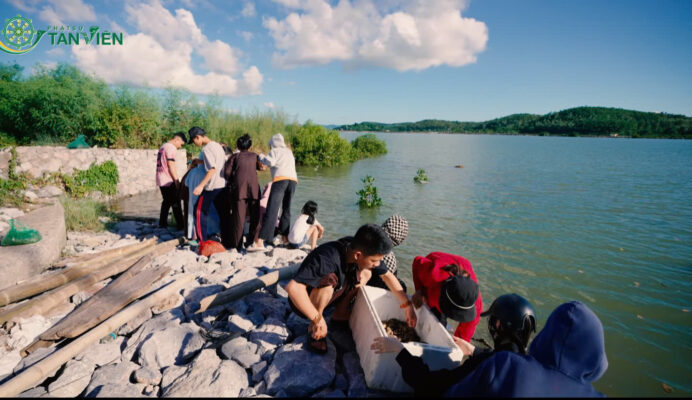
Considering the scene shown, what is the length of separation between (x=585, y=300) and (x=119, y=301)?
263 inches

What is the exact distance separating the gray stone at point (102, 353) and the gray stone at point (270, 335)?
1.12 m

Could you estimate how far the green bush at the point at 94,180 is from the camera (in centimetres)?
845

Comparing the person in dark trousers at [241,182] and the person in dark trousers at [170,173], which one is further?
the person in dark trousers at [170,173]

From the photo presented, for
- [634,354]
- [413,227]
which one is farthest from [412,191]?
[634,354]

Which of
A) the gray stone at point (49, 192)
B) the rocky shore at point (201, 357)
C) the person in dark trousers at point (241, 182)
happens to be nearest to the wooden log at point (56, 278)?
the rocky shore at point (201, 357)

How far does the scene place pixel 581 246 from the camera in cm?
752

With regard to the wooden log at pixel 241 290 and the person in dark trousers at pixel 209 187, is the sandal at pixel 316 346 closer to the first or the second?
the wooden log at pixel 241 290

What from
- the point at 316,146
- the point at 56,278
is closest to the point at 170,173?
the point at 56,278

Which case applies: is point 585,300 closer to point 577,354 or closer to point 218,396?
point 577,354

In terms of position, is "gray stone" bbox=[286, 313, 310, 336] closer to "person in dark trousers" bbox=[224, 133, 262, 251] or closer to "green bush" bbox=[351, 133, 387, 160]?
"person in dark trousers" bbox=[224, 133, 262, 251]

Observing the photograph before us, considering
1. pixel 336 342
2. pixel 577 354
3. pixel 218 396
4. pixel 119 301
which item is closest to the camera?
pixel 577 354

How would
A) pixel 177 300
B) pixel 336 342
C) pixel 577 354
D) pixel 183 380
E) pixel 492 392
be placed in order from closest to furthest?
pixel 492 392
pixel 577 354
pixel 183 380
pixel 336 342
pixel 177 300

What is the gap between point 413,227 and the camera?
8664 mm

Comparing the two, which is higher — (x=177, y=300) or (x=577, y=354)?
(x=577, y=354)
